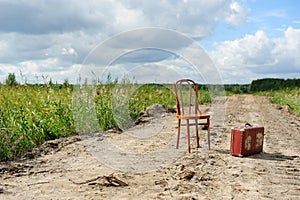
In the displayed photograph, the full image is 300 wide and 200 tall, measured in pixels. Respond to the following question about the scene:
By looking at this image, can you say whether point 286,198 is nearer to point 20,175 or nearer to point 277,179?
point 277,179

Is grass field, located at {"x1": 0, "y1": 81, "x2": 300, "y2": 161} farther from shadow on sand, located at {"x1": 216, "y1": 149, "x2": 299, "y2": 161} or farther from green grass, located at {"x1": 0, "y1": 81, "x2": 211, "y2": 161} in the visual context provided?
shadow on sand, located at {"x1": 216, "y1": 149, "x2": 299, "y2": 161}

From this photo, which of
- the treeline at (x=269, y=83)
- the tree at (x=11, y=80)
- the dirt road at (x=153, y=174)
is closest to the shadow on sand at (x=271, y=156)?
the dirt road at (x=153, y=174)

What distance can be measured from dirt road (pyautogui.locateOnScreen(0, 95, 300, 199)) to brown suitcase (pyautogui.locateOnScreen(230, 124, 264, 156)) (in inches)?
4.5

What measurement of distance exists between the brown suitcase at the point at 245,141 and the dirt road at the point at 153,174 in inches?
4.5

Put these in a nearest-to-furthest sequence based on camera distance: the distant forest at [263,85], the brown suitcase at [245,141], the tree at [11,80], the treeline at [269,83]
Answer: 1. the brown suitcase at [245,141]
2. the tree at [11,80]
3. the treeline at [269,83]
4. the distant forest at [263,85]

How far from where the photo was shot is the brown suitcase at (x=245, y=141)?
5414 mm

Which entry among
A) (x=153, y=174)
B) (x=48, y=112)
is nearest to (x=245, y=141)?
(x=153, y=174)

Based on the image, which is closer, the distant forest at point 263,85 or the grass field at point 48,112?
the grass field at point 48,112

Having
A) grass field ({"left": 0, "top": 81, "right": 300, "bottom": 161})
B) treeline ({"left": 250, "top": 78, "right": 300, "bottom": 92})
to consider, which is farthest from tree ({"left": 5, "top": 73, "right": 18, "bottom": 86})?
treeline ({"left": 250, "top": 78, "right": 300, "bottom": 92})

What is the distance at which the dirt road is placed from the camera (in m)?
3.84

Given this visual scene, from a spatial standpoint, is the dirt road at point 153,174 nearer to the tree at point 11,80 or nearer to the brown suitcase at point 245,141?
the brown suitcase at point 245,141

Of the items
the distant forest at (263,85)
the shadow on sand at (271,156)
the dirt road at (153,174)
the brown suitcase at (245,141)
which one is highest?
the distant forest at (263,85)

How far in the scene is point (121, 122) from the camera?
8633 millimetres

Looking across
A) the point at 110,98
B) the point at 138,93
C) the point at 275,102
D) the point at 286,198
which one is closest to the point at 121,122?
the point at 110,98
